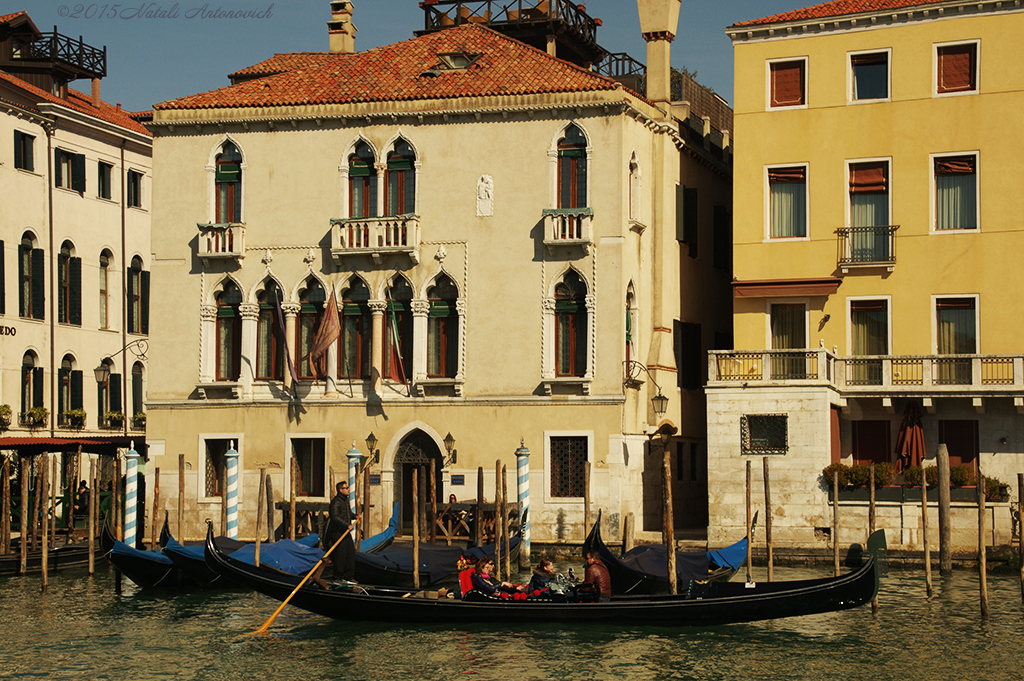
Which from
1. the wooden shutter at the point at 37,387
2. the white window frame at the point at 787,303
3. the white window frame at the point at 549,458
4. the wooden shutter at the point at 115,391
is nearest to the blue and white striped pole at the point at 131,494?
the white window frame at the point at 549,458

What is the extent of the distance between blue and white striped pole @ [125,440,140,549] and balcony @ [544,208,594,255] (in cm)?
864

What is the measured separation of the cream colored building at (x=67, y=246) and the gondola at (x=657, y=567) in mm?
14319

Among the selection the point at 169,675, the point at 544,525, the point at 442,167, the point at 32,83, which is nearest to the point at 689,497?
the point at 544,525

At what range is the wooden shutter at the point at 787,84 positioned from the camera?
28500 mm

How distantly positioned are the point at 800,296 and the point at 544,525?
21.8 feet

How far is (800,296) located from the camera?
28.1 metres

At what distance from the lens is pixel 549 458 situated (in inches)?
1096

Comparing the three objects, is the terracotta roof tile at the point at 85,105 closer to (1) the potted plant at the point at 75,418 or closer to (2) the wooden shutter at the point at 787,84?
(1) the potted plant at the point at 75,418

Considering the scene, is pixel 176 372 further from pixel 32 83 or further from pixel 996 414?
pixel 996 414

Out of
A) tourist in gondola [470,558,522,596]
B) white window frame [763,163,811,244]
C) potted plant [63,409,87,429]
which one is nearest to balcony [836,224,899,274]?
white window frame [763,163,811,244]

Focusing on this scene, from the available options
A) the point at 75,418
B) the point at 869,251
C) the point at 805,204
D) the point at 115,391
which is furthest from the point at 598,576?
the point at 115,391

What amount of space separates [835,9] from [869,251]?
4883mm

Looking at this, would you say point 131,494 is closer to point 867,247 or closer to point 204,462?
point 204,462

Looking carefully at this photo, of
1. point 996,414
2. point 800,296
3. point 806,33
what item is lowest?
point 996,414
